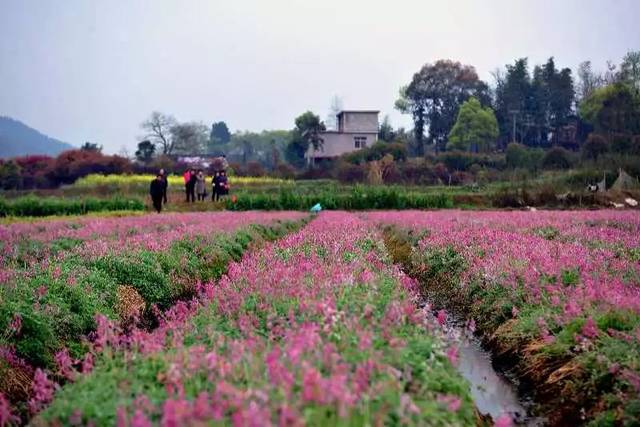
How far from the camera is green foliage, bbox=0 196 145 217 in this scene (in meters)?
37.0

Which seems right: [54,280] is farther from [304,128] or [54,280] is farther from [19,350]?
[304,128]

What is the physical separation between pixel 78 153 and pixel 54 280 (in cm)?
6610

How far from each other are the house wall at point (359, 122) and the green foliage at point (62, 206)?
52634mm

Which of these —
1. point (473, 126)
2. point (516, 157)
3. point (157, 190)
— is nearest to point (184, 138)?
point (473, 126)

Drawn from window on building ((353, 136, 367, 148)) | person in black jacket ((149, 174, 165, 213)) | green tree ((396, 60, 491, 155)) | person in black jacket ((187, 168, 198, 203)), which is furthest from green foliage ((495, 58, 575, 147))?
person in black jacket ((149, 174, 165, 213))

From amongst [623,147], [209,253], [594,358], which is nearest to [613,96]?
[623,147]

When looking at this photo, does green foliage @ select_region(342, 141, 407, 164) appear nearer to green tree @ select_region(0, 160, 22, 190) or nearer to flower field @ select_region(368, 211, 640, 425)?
green tree @ select_region(0, 160, 22, 190)

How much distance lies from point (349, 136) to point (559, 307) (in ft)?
261

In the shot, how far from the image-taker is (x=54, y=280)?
935 centimetres

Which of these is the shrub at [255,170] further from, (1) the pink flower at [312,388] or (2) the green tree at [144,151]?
(1) the pink flower at [312,388]

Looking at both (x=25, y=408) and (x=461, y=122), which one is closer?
(x=25, y=408)

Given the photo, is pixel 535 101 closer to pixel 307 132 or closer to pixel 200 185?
pixel 307 132

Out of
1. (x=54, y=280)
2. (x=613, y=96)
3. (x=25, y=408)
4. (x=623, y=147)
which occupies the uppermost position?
(x=613, y=96)

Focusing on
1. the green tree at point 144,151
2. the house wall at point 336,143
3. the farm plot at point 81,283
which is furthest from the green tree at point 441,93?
the farm plot at point 81,283
